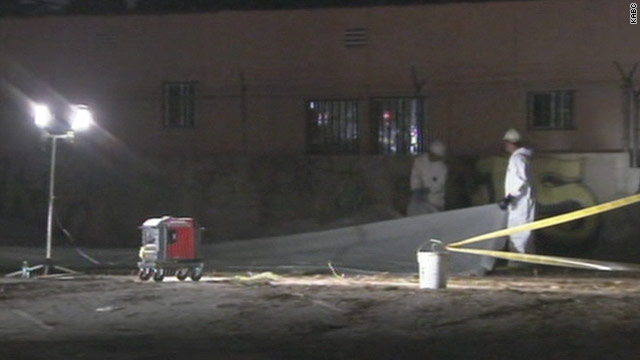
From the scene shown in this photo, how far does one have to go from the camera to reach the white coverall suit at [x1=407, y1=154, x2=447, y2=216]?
15.8 metres

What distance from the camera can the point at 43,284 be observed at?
11586 mm

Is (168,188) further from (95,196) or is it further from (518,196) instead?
(518,196)

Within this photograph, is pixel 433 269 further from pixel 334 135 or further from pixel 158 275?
pixel 334 135

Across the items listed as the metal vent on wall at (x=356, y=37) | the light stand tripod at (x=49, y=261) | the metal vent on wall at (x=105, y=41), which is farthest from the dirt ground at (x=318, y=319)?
the metal vent on wall at (x=105, y=41)

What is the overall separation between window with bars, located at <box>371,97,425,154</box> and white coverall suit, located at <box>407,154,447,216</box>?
2478 mm

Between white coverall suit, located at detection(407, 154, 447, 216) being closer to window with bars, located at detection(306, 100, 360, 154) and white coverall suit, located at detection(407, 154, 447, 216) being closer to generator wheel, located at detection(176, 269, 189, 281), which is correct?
window with bars, located at detection(306, 100, 360, 154)

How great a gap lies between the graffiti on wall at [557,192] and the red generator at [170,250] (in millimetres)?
6137

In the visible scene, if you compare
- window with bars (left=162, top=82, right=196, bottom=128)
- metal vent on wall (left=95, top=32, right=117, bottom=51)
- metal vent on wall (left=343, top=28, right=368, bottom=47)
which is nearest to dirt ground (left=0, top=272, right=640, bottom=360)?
metal vent on wall (left=343, top=28, right=368, bottom=47)

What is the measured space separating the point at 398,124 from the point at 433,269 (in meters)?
8.19

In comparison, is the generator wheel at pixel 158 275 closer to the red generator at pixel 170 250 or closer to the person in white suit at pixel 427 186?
the red generator at pixel 170 250

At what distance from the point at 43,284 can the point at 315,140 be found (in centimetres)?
840

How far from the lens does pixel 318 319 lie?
9.02 m

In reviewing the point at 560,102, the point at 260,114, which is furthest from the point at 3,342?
the point at 560,102

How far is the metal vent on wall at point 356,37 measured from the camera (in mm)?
18531
